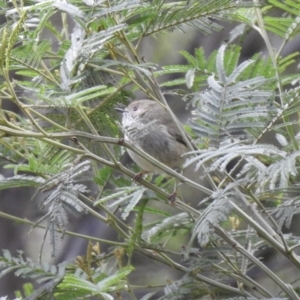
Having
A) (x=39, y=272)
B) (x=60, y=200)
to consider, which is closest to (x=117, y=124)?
(x=60, y=200)

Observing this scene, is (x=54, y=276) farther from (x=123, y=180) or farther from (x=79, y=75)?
(x=79, y=75)

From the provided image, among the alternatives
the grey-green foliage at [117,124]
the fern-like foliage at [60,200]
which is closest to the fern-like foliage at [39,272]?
the grey-green foliage at [117,124]

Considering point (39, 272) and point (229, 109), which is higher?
point (229, 109)

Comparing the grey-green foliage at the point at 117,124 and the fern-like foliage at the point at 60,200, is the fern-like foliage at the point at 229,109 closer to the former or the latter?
the grey-green foliage at the point at 117,124

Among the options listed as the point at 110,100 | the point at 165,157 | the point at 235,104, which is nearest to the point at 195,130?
the point at 235,104

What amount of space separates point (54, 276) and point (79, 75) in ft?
2.22

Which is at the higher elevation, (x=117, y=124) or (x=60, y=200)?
(x=117, y=124)

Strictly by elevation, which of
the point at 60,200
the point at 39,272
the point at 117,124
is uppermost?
the point at 117,124

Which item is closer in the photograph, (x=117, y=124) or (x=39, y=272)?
(x=117, y=124)

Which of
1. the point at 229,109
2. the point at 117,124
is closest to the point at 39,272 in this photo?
the point at 117,124

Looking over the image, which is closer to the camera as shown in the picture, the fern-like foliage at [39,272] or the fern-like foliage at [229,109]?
the fern-like foliage at [229,109]

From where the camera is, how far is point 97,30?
5.64ft

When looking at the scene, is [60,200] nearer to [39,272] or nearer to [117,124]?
[117,124]

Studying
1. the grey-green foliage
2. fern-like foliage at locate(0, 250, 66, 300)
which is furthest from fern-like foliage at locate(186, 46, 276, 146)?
fern-like foliage at locate(0, 250, 66, 300)
